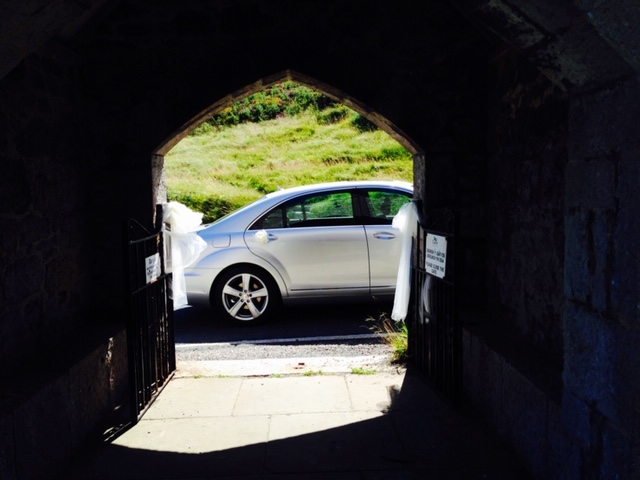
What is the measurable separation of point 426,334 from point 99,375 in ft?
7.54

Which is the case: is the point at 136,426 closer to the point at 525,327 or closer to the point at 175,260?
the point at 175,260

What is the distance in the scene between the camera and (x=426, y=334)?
470 cm

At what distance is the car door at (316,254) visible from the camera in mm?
6707

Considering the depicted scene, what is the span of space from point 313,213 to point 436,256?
2.81m

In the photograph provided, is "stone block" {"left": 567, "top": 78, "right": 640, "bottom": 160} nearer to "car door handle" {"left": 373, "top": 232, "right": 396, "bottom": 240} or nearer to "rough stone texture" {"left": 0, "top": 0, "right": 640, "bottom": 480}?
"rough stone texture" {"left": 0, "top": 0, "right": 640, "bottom": 480}

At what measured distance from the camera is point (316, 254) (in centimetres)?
671

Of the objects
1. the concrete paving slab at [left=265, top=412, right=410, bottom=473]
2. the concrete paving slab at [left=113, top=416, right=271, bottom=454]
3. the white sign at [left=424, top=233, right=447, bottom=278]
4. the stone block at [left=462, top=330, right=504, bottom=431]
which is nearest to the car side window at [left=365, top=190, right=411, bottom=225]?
the white sign at [left=424, top=233, right=447, bottom=278]

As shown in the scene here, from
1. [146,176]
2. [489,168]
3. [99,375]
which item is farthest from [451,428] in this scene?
[146,176]

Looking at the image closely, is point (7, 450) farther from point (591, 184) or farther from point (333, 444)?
point (591, 184)

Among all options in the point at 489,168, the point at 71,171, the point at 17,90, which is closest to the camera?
the point at 17,90

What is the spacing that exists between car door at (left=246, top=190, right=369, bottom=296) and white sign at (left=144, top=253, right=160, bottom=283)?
2.18 metres

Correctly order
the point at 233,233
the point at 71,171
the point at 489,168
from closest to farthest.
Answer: the point at 71,171 < the point at 489,168 < the point at 233,233

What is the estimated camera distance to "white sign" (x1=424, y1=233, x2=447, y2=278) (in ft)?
13.4

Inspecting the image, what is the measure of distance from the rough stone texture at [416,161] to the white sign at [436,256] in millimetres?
133
